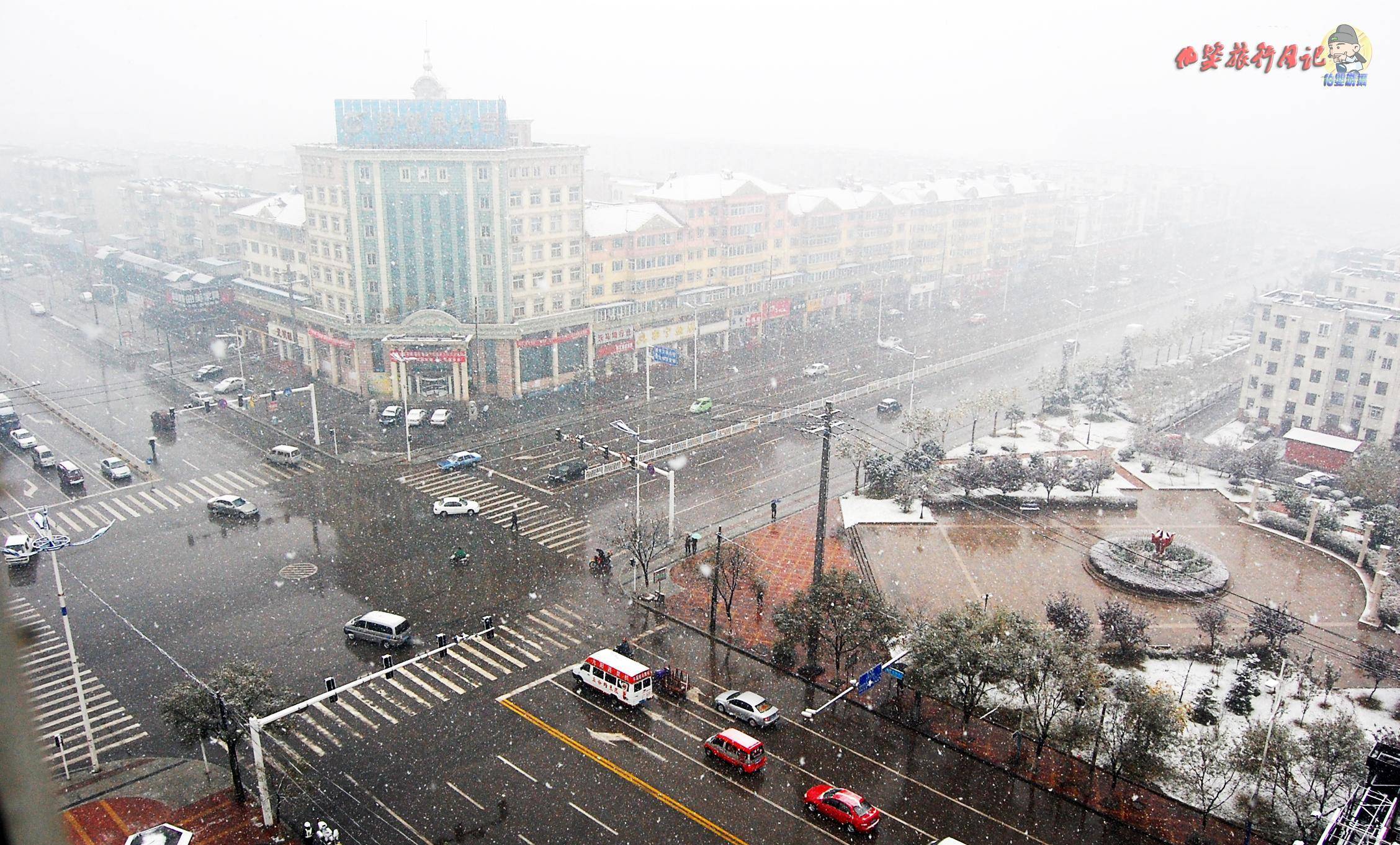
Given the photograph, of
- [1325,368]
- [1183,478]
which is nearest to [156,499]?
[1183,478]

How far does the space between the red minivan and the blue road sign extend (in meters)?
3.35

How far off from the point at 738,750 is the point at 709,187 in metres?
45.1

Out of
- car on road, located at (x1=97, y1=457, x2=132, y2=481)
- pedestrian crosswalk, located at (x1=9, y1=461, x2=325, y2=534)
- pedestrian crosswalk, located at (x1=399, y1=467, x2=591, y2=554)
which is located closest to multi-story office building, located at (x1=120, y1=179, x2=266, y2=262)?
car on road, located at (x1=97, y1=457, x2=132, y2=481)

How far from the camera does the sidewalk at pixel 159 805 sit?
69.1 feet

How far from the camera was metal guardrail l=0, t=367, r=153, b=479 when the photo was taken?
42.0 m

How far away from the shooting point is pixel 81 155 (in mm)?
129875

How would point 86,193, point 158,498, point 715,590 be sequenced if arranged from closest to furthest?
point 715,590 → point 158,498 → point 86,193

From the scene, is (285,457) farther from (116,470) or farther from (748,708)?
(748,708)

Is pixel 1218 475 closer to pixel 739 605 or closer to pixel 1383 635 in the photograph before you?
pixel 1383 635

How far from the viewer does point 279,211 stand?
60.0 meters

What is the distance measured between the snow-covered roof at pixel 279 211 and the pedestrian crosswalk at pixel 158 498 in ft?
69.9

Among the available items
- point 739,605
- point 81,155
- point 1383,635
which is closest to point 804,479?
point 739,605

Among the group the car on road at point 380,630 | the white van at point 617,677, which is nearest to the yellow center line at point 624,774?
the white van at point 617,677

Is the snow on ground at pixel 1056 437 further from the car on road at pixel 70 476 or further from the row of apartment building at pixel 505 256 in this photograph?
the car on road at pixel 70 476
